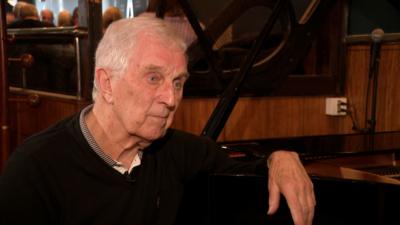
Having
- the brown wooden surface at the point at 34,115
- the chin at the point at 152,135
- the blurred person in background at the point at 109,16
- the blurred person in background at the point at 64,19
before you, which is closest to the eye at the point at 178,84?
the chin at the point at 152,135

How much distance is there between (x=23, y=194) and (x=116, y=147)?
30 centimetres

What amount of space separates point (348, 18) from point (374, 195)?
234cm

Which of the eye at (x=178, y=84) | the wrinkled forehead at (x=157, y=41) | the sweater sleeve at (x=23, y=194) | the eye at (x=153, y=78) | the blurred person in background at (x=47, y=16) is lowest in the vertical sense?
the sweater sleeve at (x=23, y=194)

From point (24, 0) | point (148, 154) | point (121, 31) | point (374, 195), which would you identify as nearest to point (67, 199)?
point (148, 154)

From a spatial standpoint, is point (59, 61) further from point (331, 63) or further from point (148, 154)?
point (331, 63)

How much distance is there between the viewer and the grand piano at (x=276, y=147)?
1.33 metres

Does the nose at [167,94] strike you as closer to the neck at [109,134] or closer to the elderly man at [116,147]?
the elderly man at [116,147]

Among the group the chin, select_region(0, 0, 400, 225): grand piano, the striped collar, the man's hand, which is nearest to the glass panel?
select_region(0, 0, 400, 225): grand piano

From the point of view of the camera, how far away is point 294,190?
4.17 feet

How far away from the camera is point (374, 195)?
4.32 ft

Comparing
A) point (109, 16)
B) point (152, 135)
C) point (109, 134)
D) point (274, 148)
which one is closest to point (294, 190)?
point (152, 135)

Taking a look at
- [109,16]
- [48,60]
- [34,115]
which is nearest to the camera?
[109,16]

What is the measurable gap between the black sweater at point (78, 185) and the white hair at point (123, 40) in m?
0.21

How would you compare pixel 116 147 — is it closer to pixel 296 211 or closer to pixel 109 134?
pixel 109 134
